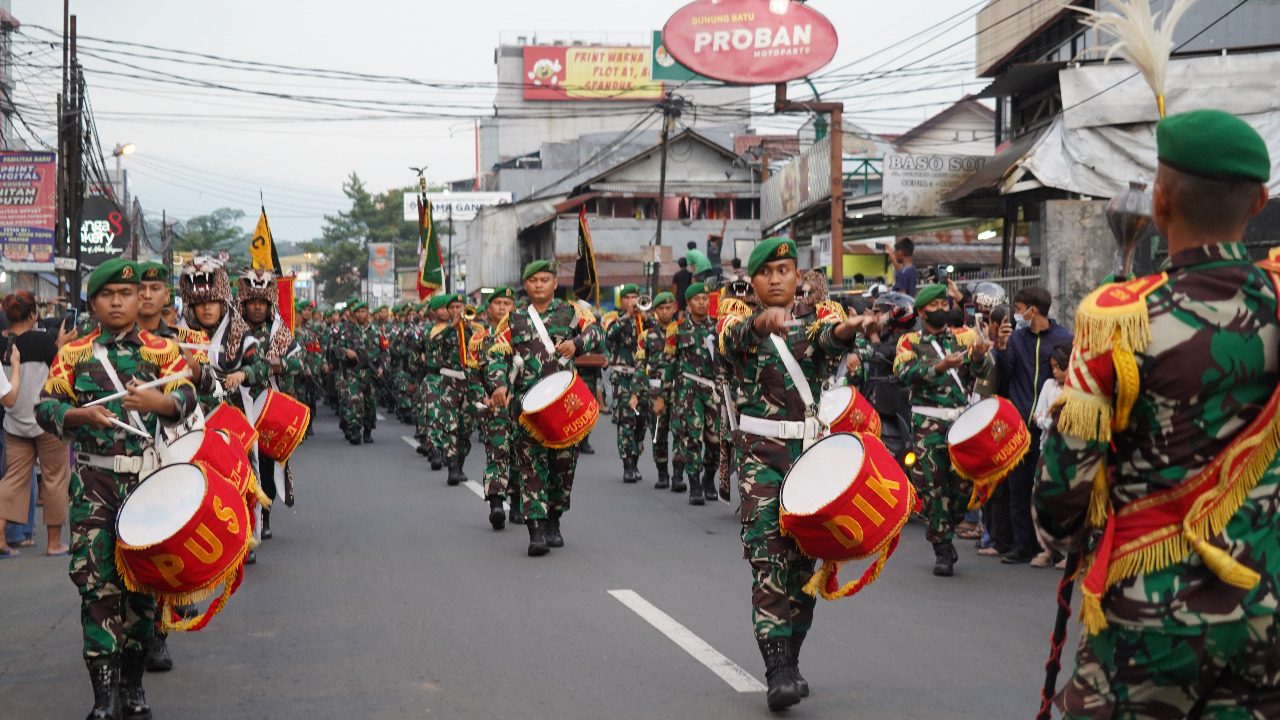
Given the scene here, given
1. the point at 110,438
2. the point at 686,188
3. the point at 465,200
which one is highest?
the point at 465,200

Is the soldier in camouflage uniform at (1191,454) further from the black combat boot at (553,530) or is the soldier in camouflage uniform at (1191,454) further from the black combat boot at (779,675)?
the black combat boot at (553,530)

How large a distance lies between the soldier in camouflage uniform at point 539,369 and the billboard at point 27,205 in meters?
18.6

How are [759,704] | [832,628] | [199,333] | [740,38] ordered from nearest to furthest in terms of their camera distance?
[759,704] → [832,628] → [199,333] → [740,38]

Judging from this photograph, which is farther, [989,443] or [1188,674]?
[989,443]

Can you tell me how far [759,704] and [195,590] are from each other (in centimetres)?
254

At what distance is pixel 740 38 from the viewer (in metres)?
26.4

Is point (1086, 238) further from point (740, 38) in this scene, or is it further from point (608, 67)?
point (608, 67)

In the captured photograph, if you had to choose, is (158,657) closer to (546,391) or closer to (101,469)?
(101,469)

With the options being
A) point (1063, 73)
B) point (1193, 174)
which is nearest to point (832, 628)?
point (1193, 174)

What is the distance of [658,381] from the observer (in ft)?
51.2

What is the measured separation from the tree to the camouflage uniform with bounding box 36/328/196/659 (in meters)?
101

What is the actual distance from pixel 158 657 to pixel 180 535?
5.91 feet

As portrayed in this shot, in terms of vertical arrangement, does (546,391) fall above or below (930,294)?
below

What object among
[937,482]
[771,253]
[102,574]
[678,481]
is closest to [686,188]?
[678,481]
